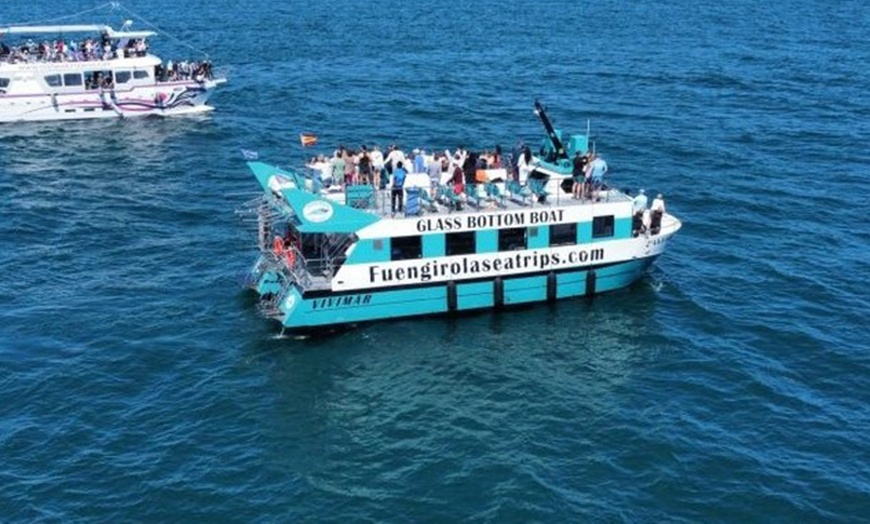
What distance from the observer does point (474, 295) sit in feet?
135

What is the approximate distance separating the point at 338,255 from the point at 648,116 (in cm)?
4034

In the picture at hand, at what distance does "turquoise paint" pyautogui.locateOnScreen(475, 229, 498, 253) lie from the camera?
40562 mm

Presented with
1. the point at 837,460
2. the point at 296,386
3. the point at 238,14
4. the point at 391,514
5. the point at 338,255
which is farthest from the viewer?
the point at 238,14

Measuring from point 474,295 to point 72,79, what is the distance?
151ft

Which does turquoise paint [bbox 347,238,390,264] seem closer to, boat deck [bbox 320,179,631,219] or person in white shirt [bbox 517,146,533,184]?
boat deck [bbox 320,179,631,219]

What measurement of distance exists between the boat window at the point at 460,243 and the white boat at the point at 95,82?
42.7 meters

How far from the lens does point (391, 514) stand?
95.4 feet

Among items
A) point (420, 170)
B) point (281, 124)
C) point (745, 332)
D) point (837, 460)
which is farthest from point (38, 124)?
point (837, 460)

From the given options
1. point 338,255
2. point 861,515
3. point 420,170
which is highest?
point 420,170

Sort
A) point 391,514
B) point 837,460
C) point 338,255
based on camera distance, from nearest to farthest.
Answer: point 391,514 < point 837,460 < point 338,255

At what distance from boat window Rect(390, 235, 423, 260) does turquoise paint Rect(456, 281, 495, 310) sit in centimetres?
218

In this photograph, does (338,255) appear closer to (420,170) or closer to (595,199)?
(420,170)

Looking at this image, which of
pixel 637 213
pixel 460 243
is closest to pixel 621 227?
pixel 637 213

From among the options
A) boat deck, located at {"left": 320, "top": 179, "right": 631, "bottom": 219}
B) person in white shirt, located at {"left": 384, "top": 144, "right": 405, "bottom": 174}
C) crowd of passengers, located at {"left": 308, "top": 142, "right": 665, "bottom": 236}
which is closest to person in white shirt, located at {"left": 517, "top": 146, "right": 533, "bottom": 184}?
crowd of passengers, located at {"left": 308, "top": 142, "right": 665, "bottom": 236}
